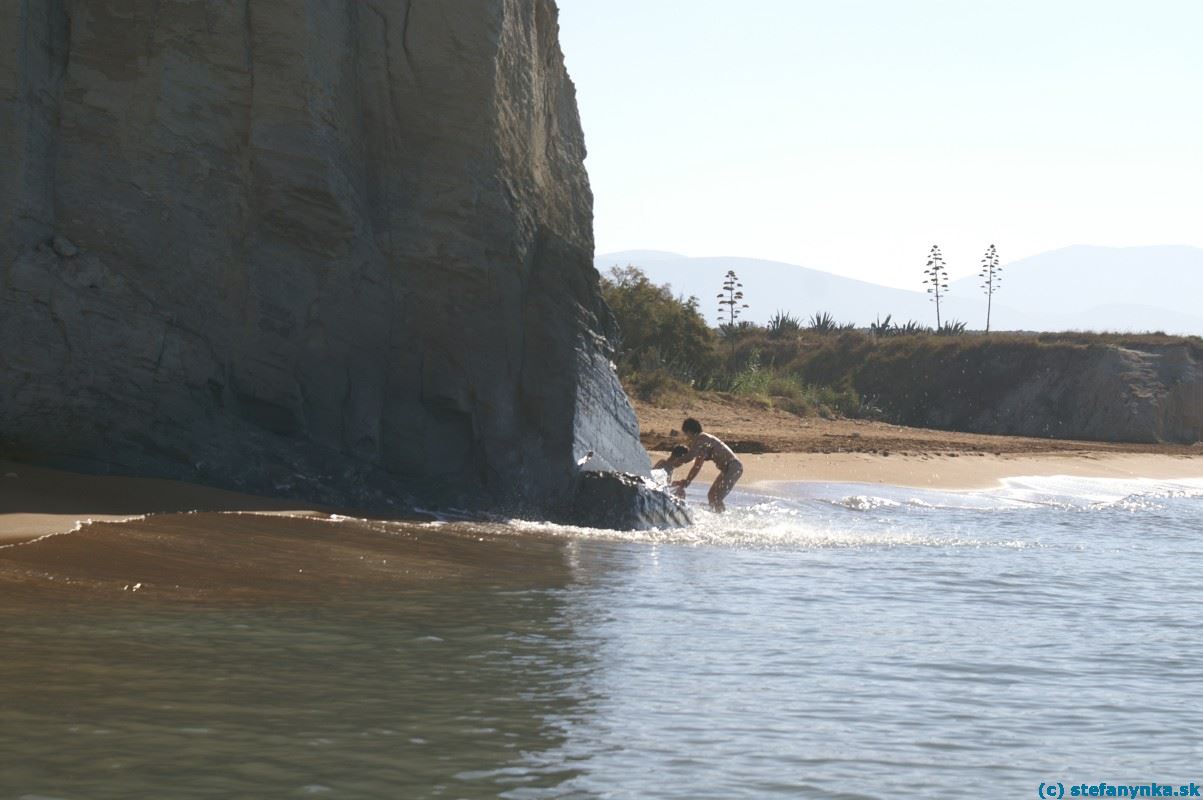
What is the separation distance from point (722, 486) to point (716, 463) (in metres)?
0.57

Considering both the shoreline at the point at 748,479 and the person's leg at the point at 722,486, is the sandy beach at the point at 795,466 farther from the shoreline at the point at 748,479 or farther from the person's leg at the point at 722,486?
the person's leg at the point at 722,486

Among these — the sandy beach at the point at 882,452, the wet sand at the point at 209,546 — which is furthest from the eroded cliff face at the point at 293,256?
the sandy beach at the point at 882,452

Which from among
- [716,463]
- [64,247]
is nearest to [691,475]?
[716,463]

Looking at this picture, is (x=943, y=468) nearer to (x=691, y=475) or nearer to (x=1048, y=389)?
(x=691, y=475)

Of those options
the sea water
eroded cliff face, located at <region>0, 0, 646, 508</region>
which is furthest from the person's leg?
the sea water

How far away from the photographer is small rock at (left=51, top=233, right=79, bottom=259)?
35.0 ft

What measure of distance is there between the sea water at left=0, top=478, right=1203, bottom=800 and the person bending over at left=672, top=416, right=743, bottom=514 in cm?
425

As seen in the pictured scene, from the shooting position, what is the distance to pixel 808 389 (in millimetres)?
32219

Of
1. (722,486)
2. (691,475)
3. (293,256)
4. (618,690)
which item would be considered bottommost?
(618,690)

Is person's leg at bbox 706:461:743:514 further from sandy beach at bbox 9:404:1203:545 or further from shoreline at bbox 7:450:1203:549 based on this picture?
sandy beach at bbox 9:404:1203:545

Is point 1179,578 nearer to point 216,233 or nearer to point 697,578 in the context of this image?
point 697,578

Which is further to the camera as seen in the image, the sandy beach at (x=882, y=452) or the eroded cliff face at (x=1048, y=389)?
the eroded cliff face at (x=1048, y=389)

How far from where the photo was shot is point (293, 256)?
11859 mm

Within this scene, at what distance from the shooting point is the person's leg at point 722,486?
1475 cm
